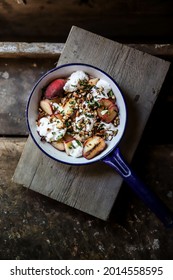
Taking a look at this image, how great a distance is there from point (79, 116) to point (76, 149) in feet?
0.47

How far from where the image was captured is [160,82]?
1.95 meters

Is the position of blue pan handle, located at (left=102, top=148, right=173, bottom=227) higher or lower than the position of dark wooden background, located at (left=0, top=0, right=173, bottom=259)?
higher

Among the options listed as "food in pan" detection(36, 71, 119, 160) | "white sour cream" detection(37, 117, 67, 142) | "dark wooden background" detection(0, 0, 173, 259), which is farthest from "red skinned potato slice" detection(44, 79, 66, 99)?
"dark wooden background" detection(0, 0, 173, 259)

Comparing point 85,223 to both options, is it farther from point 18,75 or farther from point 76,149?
point 18,75

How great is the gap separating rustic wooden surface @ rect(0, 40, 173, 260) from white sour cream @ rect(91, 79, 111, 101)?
14.5 inches

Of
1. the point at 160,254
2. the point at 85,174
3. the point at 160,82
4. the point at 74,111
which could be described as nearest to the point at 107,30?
the point at 160,82

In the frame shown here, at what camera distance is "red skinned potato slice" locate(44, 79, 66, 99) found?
1.85 meters

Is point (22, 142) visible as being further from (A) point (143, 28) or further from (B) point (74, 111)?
(A) point (143, 28)

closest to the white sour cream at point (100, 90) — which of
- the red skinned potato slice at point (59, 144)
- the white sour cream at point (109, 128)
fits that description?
the white sour cream at point (109, 128)

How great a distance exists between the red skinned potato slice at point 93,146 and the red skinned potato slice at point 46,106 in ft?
0.69

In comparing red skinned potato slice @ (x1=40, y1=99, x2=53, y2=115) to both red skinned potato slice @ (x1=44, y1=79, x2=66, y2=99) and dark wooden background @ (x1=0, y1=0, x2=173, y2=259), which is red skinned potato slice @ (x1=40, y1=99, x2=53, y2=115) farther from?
dark wooden background @ (x1=0, y1=0, x2=173, y2=259)

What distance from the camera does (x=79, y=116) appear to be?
6.00 ft

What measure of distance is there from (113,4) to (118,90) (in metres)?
0.67

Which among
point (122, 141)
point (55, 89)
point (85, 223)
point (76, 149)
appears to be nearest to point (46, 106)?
point (55, 89)
